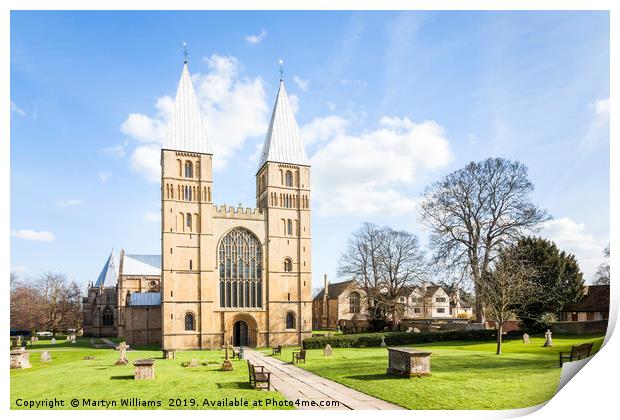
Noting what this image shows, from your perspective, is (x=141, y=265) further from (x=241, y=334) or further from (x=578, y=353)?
(x=578, y=353)

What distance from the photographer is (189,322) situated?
115 ft

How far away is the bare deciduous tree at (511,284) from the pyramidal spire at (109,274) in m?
41.9

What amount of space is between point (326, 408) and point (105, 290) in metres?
48.0

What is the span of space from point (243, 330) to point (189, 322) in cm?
427

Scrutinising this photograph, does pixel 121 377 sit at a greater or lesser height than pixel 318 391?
lesser

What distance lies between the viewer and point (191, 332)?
115 feet

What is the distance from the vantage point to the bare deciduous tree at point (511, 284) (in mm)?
26875

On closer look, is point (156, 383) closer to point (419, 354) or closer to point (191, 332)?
point (419, 354)

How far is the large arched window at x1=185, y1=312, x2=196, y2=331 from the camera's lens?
35.0 metres

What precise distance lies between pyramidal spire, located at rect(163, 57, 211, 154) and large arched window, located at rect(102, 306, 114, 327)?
2745cm

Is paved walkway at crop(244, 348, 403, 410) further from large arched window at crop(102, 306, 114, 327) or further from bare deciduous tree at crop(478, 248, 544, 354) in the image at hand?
large arched window at crop(102, 306, 114, 327)

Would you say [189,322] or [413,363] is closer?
[413,363]

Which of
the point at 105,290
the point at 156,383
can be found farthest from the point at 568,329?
the point at 105,290

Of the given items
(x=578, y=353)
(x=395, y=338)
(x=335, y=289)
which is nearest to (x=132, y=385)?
(x=578, y=353)
